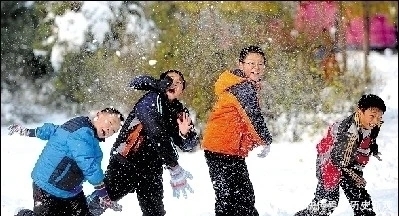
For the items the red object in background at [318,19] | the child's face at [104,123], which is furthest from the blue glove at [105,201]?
the red object in background at [318,19]

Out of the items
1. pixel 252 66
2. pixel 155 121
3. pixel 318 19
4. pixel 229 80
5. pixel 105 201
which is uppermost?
pixel 318 19

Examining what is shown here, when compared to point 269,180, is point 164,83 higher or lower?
lower

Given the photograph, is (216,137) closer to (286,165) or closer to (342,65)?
(286,165)

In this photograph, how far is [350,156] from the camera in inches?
196

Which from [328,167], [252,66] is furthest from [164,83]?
[328,167]

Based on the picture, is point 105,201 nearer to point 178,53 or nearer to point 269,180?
point 269,180

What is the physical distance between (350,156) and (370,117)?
0.97 feet

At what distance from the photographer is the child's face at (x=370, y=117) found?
492 centimetres

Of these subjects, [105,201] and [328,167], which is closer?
[105,201]

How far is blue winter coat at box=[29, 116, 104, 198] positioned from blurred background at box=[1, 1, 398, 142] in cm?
479

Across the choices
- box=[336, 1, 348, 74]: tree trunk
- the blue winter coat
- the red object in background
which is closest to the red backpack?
the blue winter coat

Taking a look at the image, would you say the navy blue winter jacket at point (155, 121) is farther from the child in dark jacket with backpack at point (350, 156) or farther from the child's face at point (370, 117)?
the child's face at point (370, 117)

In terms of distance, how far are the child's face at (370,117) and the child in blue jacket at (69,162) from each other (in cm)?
161

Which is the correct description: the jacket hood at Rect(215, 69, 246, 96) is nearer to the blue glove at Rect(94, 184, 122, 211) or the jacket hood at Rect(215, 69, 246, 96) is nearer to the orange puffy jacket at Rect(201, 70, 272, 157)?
the orange puffy jacket at Rect(201, 70, 272, 157)
